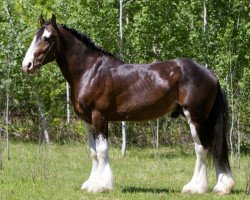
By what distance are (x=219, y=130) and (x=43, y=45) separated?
295 cm

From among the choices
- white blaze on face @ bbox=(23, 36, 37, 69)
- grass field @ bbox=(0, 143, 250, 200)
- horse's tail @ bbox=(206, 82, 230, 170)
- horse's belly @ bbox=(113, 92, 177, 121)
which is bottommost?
grass field @ bbox=(0, 143, 250, 200)

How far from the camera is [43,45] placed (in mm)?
8898

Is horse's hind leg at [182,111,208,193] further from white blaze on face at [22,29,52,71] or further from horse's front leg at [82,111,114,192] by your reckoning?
white blaze on face at [22,29,52,71]

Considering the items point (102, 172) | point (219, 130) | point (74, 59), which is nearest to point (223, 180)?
point (219, 130)

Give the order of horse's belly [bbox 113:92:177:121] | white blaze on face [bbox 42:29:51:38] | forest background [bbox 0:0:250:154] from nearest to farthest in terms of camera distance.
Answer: white blaze on face [bbox 42:29:51:38]
horse's belly [bbox 113:92:177:121]
forest background [bbox 0:0:250:154]

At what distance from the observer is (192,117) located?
8.84 m

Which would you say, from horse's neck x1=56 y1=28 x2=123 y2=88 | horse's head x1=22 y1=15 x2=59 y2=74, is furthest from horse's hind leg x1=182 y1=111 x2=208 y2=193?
horse's head x1=22 y1=15 x2=59 y2=74

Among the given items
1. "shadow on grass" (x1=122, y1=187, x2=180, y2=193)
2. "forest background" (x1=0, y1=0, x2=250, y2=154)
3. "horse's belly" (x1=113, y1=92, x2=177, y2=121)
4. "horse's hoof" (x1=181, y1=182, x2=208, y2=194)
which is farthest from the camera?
"forest background" (x1=0, y1=0, x2=250, y2=154)

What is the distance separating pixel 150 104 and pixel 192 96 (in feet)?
2.16

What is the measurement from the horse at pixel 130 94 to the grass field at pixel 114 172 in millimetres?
415

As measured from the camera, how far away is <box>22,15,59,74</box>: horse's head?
8.82 m

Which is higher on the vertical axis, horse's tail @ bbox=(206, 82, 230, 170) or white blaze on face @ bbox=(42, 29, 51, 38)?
white blaze on face @ bbox=(42, 29, 51, 38)

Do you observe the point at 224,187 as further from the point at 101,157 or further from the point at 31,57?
the point at 31,57

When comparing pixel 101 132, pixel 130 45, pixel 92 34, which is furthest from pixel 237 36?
pixel 101 132
